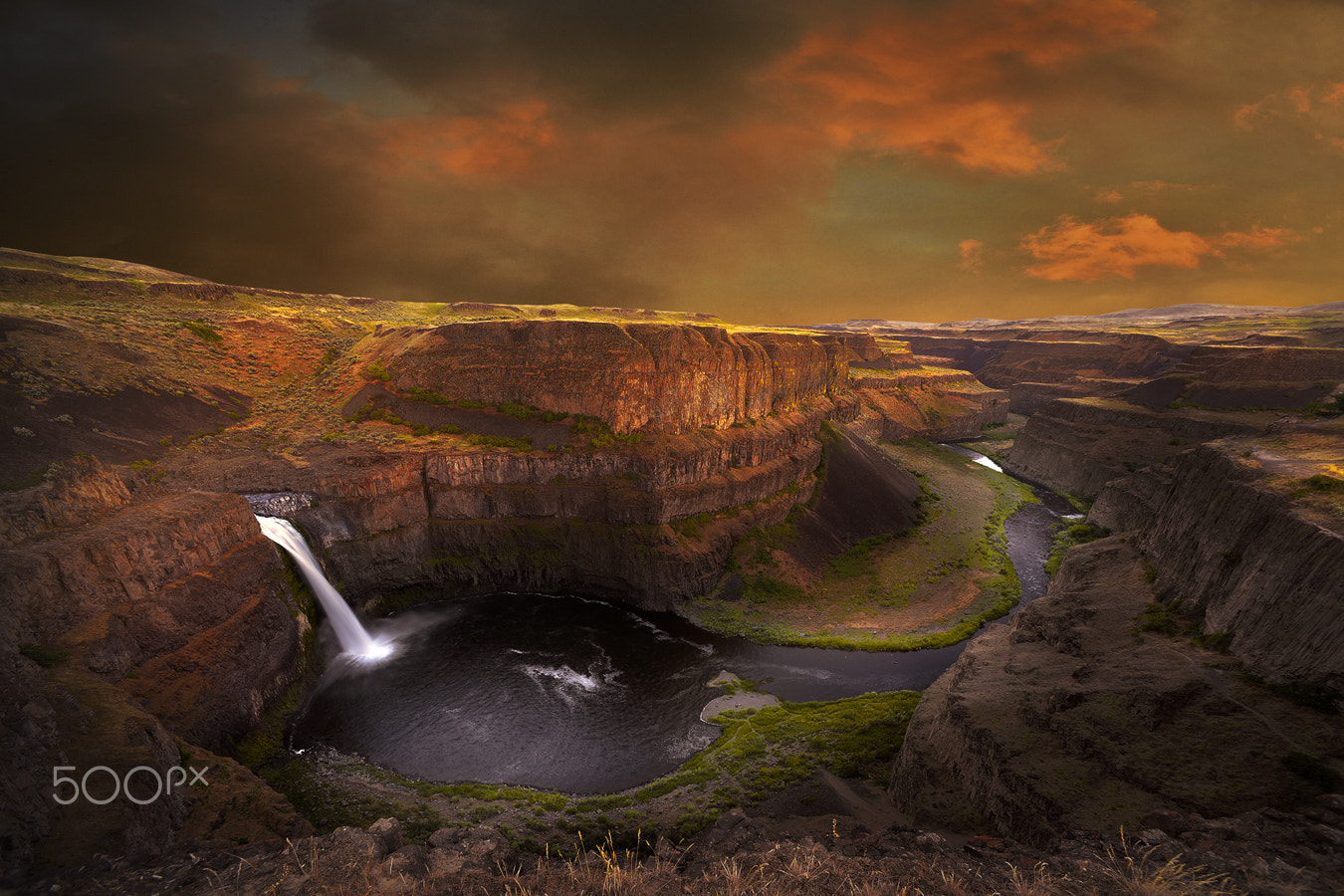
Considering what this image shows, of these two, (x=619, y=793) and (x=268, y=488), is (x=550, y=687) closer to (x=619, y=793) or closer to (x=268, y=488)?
(x=619, y=793)

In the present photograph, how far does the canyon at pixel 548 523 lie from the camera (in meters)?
15.2

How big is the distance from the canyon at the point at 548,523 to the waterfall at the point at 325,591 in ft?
4.45

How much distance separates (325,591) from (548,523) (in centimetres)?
1666

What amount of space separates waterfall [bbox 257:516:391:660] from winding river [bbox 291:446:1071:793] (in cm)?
136

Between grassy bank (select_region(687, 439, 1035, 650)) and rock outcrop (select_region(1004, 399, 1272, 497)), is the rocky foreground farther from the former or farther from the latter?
rock outcrop (select_region(1004, 399, 1272, 497))

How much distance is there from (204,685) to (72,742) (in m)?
9.50

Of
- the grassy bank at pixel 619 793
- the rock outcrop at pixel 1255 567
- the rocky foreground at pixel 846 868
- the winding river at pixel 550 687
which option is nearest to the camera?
the rocky foreground at pixel 846 868

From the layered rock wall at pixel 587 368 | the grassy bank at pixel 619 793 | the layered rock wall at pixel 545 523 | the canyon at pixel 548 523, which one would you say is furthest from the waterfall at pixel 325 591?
the layered rock wall at pixel 587 368

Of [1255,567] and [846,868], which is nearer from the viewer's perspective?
[846,868]

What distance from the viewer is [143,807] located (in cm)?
1436

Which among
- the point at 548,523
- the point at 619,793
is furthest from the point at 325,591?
the point at 619,793

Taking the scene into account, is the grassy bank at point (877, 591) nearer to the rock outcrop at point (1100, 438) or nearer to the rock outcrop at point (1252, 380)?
the rock outcrop at point (1100, 438)

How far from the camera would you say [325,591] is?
34.2m

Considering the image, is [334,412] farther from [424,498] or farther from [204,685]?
[204,685]
